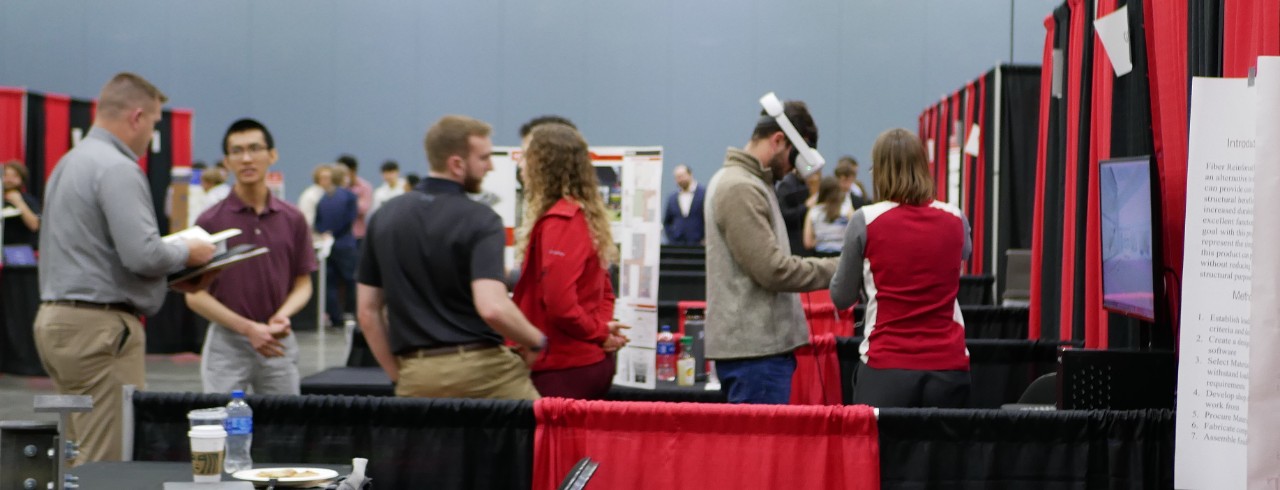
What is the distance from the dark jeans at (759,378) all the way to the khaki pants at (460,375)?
26.6 inches

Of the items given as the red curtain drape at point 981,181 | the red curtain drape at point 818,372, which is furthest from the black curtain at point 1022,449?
the red curtain drape at point 981,181

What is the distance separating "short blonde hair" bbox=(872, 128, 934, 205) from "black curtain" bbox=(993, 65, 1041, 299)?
4729 mm

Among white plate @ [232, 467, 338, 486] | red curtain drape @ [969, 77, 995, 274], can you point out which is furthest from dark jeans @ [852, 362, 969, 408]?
red curtain drape @ [969, 77, 995, 274]

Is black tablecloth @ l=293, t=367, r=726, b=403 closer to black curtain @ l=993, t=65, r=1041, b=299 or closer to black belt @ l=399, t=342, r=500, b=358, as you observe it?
black belt @ l=399, t=342, r=500, b=358

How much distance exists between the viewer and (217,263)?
351 cm

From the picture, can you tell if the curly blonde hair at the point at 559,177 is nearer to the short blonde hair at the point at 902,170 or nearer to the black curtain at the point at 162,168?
the short blonde hair at the point at 902,170

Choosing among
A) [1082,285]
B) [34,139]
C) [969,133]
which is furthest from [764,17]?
[1082,285]

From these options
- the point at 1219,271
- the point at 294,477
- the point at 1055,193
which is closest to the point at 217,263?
the point at 294,477

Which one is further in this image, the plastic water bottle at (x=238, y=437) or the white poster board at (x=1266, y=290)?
the plastic water bottle at (x=238, y=437)

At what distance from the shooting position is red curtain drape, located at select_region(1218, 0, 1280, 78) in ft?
8.61

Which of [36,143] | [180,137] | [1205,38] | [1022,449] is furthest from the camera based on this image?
[180,137]

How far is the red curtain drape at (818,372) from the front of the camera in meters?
4.61

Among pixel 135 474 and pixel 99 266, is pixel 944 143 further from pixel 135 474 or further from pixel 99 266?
pixel 135 474

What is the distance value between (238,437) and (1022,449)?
1558 mm
